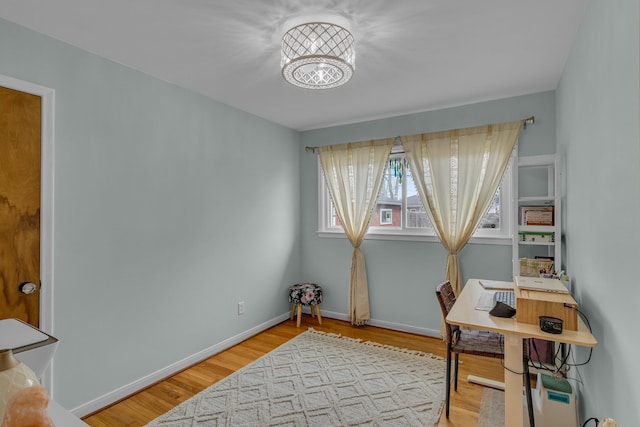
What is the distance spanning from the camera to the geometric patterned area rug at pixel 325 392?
2199 millimetres

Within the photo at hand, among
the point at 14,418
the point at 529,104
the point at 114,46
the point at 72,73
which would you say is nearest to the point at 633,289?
the point at 14,418

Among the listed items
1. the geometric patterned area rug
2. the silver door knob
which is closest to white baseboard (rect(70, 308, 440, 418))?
the geometric patterned area rug

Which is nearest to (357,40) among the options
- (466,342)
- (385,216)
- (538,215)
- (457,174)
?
(457,174)

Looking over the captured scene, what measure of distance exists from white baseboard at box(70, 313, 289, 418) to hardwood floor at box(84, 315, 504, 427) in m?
0.04

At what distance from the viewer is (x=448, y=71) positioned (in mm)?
2605

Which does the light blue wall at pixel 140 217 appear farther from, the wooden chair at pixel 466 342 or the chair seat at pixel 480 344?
the chair seat at pixel 480 344

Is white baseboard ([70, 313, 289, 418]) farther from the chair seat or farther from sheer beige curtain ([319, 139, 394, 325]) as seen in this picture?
the chair seat

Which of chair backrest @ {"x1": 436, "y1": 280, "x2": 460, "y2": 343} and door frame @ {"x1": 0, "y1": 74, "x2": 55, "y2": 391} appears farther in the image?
chair backrest @ {"x1": 436, "y1": 280, "x2": 460, "y2": 343}

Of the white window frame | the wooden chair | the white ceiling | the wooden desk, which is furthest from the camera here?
the white window frame

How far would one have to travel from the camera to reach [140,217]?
2.59 meters

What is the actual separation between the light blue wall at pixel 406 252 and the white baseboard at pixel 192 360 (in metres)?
0.03

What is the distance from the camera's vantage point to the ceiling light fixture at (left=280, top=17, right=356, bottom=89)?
191 cm

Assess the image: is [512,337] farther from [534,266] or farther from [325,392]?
[325,392]

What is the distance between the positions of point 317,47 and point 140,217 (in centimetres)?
180
